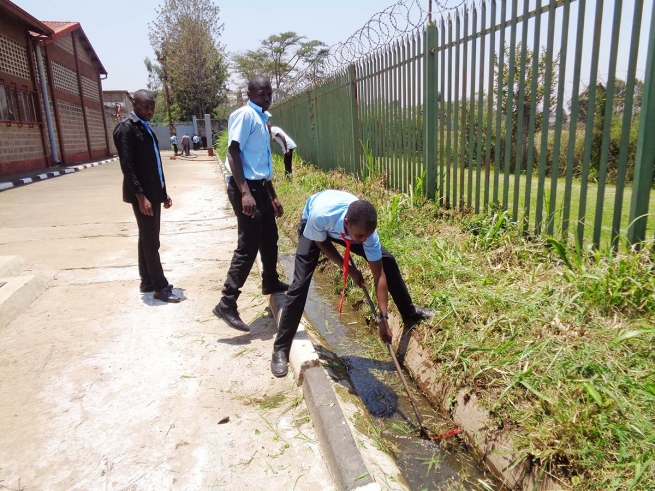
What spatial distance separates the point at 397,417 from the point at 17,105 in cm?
1774

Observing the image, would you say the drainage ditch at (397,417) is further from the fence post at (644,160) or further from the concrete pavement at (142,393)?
the fence post at (644,160)

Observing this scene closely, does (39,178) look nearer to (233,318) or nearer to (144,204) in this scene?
(144,204)

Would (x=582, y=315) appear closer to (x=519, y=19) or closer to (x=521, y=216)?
(x=521, y=216)

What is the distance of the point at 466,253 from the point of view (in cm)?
398

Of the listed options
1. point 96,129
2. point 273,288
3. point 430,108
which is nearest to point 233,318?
point 273,288

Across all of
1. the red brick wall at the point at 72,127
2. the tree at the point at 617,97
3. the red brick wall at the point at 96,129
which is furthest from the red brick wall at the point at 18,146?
the tree at the point at 617,97

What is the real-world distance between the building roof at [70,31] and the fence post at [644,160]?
20960 mm

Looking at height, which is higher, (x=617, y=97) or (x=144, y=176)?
(x=617, y=97)

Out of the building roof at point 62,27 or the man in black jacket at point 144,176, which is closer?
the man in black jacket at point 144,176

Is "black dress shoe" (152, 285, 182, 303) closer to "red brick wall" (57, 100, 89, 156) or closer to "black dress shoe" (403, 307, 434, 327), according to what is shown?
"black dress shoe" (403, 307, 434, 327)

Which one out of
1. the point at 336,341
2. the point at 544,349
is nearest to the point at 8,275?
the point at 336,341

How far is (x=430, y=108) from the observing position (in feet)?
17.7

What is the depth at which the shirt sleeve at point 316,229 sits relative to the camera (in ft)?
9.40

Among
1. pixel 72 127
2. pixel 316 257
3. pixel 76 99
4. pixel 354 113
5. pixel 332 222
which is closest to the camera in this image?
pixel 332 222
